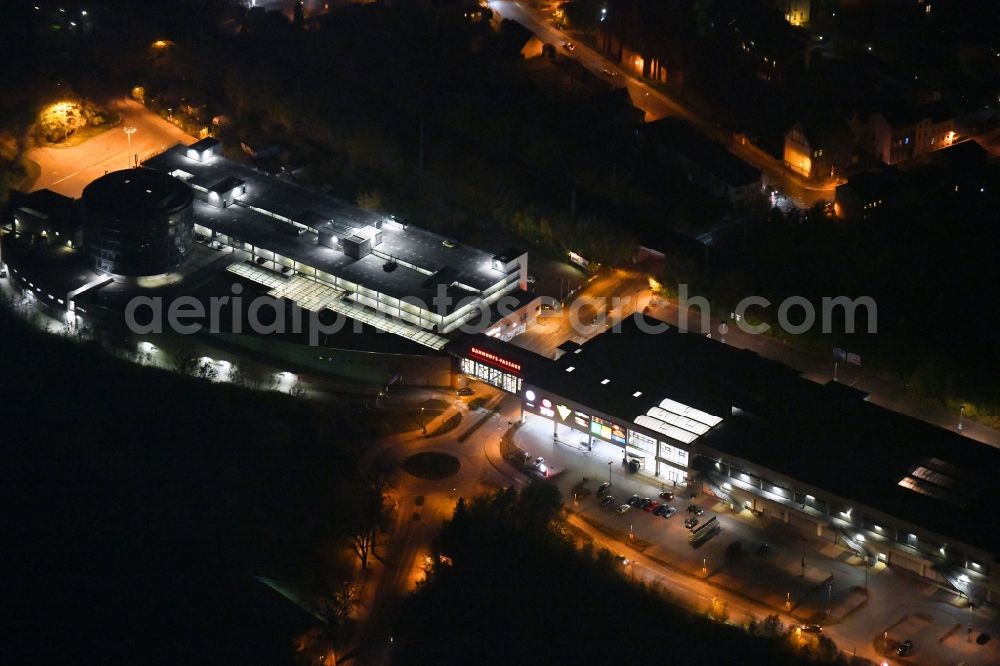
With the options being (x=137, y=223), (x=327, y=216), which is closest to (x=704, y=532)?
(x=327, y=216)

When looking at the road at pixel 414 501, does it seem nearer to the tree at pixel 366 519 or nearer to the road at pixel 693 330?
the tree at pixel 366 519

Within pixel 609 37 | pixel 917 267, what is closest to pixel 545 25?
pixel 609 37

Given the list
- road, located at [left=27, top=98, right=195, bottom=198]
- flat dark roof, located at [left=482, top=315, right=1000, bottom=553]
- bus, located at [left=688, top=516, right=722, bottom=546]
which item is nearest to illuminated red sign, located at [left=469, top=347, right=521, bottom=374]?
flat dark roof, located at [left=482, top=315, right=1000, bottom=553]

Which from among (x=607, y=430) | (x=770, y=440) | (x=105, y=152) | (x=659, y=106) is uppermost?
(x=659, y=106)

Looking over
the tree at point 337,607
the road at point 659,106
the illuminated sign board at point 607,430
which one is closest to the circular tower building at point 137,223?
the illuminated sign board at point 607,430

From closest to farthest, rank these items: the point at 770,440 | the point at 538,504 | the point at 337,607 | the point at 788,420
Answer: the point at 337,607 → the point at 538,504 → the point at 770,440 → the point at 788,420

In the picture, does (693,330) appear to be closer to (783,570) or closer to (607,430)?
(607,430)

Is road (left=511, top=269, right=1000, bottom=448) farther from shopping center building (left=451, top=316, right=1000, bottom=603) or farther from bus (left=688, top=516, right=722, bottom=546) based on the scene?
bus (left=688, top=516, right=722, bottom=546)
